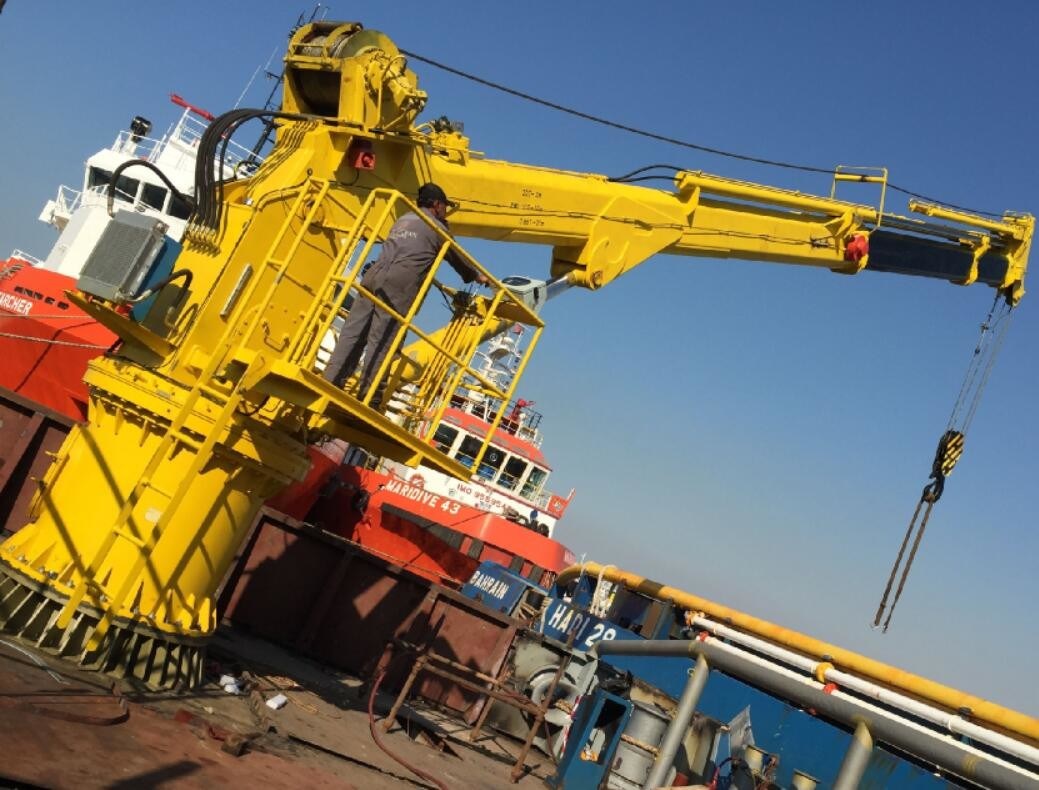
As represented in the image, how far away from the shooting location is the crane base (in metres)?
5.85

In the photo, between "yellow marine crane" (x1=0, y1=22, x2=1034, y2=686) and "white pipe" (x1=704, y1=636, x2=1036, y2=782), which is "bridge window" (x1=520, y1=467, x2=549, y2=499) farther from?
"yellow marine crane" (x1=0, y1=22, x2=1034, y2=686)

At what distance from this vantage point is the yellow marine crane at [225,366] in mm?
5930

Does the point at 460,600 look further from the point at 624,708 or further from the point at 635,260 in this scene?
the point at 635,260

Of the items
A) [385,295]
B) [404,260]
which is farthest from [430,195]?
[385,295]

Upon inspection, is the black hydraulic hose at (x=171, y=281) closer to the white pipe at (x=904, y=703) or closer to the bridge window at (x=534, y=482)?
the white pipe at (x=904, y=703)

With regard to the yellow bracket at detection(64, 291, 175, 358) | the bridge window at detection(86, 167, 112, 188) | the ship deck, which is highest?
the bridge window at detection(86, 167, 112, 188)

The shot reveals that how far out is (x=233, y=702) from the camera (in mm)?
6535

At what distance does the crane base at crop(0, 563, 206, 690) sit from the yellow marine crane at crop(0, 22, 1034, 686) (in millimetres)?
13

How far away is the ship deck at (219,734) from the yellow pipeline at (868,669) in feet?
8.16

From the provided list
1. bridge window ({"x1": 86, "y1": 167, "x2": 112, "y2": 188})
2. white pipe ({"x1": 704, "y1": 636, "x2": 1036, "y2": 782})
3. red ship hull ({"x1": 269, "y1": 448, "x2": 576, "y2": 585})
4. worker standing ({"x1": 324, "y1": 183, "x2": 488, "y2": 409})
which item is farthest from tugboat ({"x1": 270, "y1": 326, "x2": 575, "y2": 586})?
bridge window ({"x1": 86, "y1": 167, "x2": 112, "y2": 188})

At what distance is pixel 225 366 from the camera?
20.5 feet

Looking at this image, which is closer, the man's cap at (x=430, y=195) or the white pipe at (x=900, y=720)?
the white pipe at (x=900, y=720)

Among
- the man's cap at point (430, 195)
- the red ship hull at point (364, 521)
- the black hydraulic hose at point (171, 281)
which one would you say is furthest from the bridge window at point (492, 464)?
the black hydraulic hose at point (171, 281)

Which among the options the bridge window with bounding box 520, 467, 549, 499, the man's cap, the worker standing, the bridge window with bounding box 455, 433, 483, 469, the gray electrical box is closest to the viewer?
the gray electrical box
